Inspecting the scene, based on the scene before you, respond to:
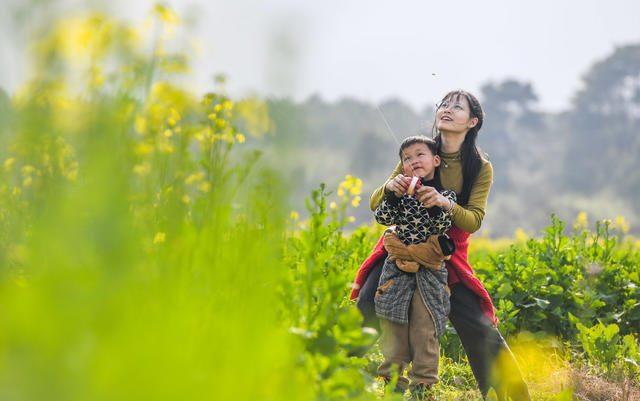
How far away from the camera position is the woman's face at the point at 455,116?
2.70 metres

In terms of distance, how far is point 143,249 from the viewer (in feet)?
3.51

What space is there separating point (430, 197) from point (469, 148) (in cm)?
62

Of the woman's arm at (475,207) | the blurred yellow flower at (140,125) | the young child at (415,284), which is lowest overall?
the young child at (415,284)

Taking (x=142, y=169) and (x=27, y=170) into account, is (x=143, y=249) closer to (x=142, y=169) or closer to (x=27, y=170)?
(x=142, y=169)

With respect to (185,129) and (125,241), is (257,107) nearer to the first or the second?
(185,129)

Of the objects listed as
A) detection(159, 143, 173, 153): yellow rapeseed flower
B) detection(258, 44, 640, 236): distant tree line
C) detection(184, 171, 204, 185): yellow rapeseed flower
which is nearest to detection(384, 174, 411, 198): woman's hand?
detection(184, 171, 204, 185): yellow rapeseed flower

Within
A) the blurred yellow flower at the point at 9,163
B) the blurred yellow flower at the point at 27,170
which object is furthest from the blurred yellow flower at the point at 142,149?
the blurred yellow flower at the point at 9,163

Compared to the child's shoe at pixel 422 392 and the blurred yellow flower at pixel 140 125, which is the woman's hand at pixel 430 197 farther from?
the blurred yellow flower at pixel 140 125

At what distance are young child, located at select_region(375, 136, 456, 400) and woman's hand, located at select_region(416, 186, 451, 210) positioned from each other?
0.07m

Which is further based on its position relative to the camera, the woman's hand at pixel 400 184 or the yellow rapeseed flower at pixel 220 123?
the woman's hand at pixel 400 184

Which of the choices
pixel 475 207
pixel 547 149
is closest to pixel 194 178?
pixel 475 207

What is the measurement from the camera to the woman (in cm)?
254

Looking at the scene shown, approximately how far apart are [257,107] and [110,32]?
14.9 inches

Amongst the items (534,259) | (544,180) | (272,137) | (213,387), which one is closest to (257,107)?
(272,137)
